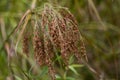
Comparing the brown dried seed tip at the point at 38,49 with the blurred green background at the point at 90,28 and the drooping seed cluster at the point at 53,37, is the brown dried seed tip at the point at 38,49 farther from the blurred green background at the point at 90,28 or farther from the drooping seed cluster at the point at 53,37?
the blurred green background at the point at 90,28

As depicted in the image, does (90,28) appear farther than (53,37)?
Yes

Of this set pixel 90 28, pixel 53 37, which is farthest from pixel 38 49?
pixel 90 28

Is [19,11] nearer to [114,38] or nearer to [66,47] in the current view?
[114,38]

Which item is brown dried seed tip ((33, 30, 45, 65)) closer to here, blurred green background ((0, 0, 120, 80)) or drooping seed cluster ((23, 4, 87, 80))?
drooping seed cluster ((23, 4, 87, 80))

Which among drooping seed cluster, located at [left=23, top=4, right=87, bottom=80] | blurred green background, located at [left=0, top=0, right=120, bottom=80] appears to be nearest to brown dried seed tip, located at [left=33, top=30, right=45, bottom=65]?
drooping seed cluster, located at [left=23, top=4, right=87, bottom=80]

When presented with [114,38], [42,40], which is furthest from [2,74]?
[114,38]

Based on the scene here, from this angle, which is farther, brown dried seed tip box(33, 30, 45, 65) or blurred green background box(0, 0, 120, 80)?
blurred green background box(0, 0, 120, 80)

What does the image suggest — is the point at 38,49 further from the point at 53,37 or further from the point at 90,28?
the point at 90,28

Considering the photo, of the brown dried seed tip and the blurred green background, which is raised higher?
the brown dried seed tip

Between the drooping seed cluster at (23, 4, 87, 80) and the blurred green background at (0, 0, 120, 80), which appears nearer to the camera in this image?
the drooping seed cluster at (23, 4, 87, 80)
